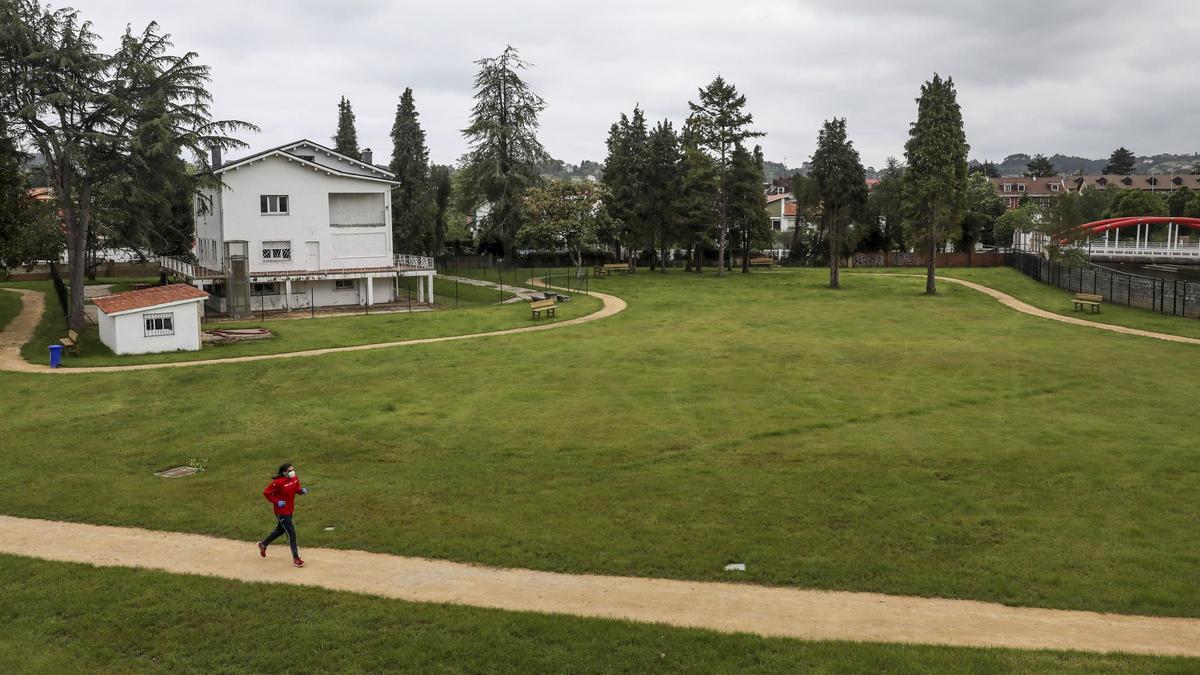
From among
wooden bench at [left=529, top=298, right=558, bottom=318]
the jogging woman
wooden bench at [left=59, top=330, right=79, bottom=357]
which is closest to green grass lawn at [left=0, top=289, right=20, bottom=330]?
wooden bench at [left=59, top=330, right=79, bottom=357]

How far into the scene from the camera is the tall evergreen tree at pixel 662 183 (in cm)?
7881

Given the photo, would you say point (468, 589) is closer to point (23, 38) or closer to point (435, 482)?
point (435, 482)

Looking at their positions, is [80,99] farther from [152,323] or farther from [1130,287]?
[1130,287]

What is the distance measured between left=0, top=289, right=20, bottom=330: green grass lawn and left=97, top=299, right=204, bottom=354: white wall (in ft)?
42.2

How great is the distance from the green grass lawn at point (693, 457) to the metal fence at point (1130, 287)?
12955 millimetres

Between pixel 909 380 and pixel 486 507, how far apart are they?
754 inches

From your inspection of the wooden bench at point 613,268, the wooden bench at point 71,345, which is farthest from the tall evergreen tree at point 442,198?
the wooden bench at point 71,345

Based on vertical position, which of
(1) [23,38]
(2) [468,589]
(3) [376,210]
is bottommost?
(2) [468,589]

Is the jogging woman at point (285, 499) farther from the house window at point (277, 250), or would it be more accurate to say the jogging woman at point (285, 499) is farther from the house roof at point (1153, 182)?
the house roof at point (1153, 182)

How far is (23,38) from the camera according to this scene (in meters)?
43.2

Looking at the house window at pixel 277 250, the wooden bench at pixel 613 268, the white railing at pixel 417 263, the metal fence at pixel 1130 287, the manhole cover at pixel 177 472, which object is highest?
the house window at pixel 277 250

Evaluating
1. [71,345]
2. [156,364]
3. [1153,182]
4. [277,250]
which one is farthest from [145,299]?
[1153,182]

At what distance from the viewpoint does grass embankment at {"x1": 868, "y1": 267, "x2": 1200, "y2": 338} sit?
148 ft

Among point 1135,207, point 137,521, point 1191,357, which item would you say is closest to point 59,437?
point 137,521
